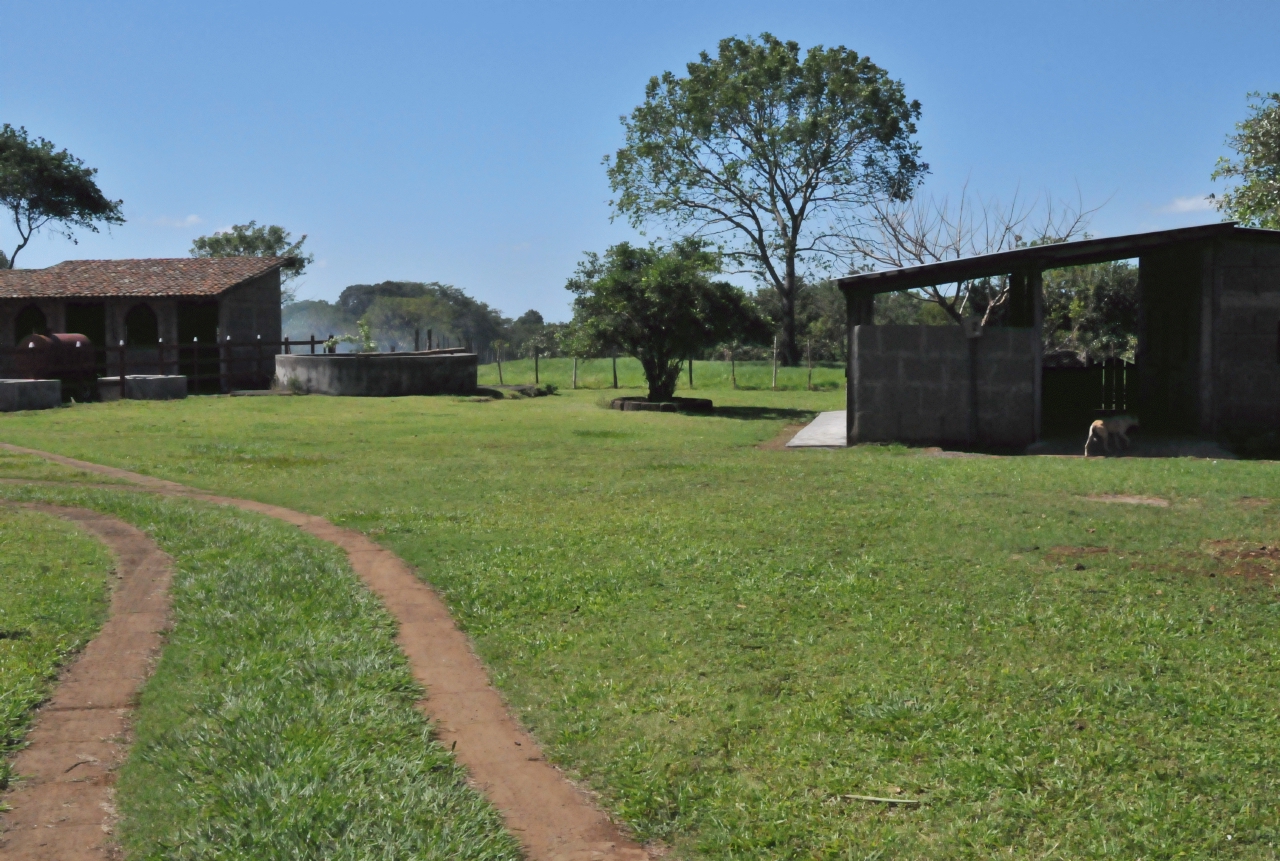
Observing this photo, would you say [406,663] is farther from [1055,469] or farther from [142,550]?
[1055,469]

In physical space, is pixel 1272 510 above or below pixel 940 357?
below

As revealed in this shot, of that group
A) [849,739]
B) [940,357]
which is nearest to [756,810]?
[849,739]

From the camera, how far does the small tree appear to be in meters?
28.4

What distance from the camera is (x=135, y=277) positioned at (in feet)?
131

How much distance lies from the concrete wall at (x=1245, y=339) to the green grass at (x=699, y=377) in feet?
71.5

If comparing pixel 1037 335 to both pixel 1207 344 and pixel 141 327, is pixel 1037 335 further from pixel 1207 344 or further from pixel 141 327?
pixel 141 327

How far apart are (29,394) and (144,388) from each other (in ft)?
12.5

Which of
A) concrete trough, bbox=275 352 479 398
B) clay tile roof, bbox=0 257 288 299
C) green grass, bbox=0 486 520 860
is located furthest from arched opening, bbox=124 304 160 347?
green grass, bbox=0 486 520 860

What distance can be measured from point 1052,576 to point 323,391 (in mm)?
26779

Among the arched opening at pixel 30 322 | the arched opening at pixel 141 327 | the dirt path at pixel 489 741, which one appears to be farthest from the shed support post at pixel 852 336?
the arched opening at pixel 30 322

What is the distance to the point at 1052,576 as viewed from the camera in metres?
8.01

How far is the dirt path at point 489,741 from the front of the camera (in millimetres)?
4328

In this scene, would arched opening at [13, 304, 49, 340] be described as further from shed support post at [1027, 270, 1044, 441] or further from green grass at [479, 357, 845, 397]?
shed support post at [1027, 270, 1044, 441]

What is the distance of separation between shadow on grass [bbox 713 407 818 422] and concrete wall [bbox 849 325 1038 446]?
7395mm
